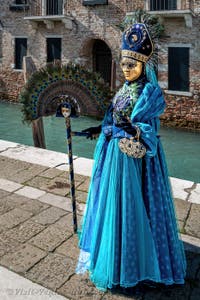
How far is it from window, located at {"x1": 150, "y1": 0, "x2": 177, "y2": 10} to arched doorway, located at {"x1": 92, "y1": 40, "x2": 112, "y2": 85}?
114 inches

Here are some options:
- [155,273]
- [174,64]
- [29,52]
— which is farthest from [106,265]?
[29,52]

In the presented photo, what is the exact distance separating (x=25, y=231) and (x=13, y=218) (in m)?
0.30

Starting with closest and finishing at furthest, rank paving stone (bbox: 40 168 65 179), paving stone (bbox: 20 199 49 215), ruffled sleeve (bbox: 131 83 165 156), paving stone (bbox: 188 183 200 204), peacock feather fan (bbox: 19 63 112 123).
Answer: ruffled sleeve (bbox: 131 83 165 156), peacock feather fan (bbox: 19 63 112 123), paving stone (bbox: 20 199 49 215), paving stone (bbox: 188 183 200 204), paving stone (bbox: 40 168 65 179)

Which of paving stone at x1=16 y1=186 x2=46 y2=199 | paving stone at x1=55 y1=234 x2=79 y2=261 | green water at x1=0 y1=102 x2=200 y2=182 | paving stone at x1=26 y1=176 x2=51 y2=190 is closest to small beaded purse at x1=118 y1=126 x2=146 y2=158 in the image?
paving stone at x1=55 y1=234 x2=79 y2=261

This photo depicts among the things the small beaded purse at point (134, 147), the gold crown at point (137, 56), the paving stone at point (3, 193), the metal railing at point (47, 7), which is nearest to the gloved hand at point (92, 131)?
the small beaded purse at point (134, 147)

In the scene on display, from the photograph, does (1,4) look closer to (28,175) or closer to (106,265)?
(28,175)

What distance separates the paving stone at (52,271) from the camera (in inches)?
98.8

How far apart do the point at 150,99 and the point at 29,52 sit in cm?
1417

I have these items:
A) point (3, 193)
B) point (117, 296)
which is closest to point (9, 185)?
point (3, 193)

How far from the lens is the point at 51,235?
3125 mm

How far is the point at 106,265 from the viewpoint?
2.38 meters

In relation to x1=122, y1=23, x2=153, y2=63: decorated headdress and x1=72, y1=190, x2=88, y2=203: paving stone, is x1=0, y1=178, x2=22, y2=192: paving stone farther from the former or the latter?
x1=122, y1=23, x2=153, y2=63: decorated headdress

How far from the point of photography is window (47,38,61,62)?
14.6 meters

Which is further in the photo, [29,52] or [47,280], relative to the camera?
[29,52]
